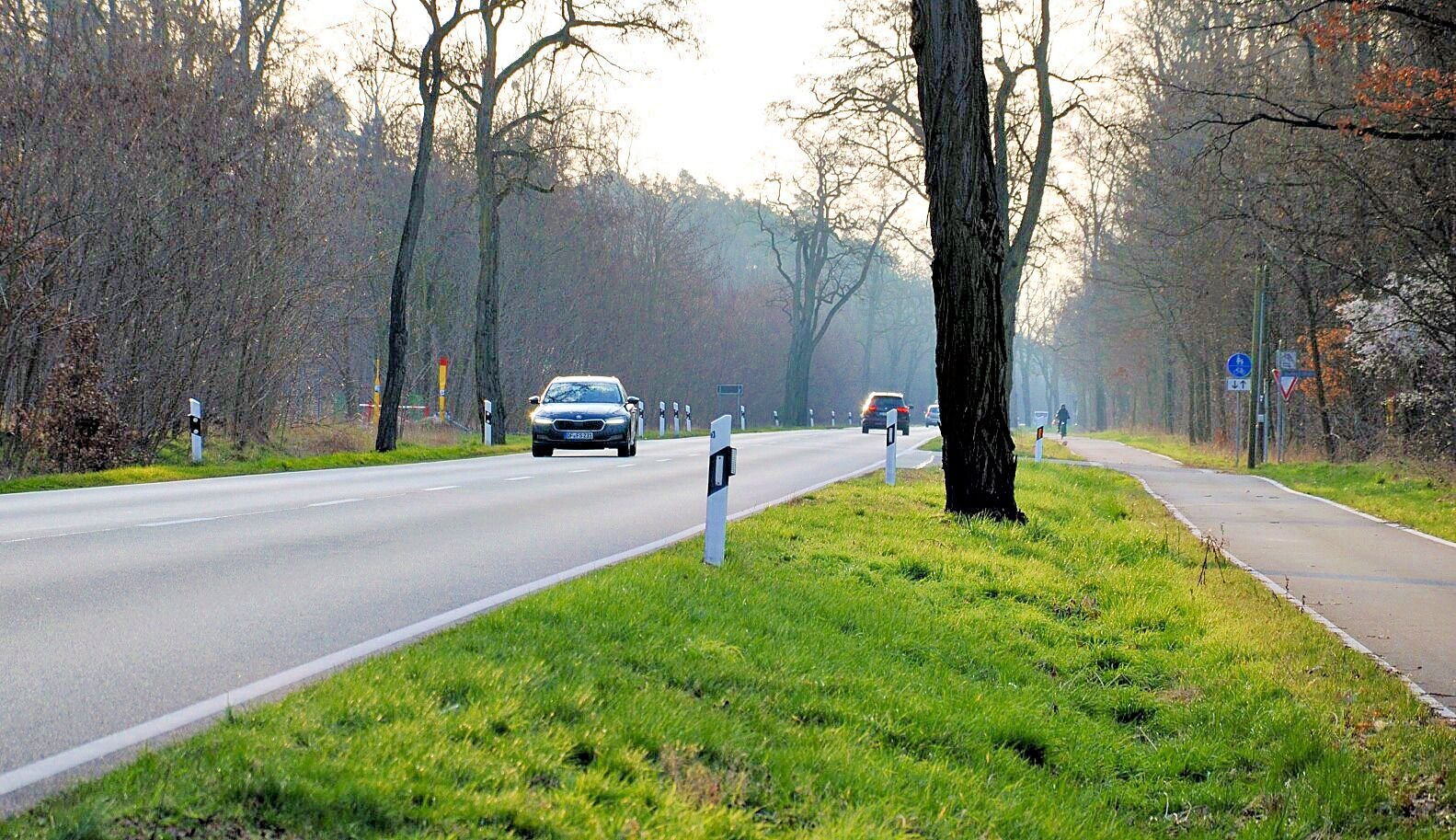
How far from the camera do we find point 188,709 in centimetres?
A: 525

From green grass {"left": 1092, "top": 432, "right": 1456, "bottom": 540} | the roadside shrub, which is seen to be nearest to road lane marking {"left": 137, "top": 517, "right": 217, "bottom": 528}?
the roadside shrub

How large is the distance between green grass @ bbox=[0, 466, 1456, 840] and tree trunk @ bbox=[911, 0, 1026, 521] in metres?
4.27

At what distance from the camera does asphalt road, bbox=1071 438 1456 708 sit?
9.53m

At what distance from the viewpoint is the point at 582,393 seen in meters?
29.2

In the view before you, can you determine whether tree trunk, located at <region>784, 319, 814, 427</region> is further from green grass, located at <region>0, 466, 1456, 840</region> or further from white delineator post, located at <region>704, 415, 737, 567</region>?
white delineator post, located at <region>704, 415, 737, 567</region>

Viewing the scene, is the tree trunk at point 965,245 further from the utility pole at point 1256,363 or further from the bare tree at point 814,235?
the bare tree at point 814,235

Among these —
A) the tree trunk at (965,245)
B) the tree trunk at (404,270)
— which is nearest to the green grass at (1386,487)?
the tree trunk at (965,245)

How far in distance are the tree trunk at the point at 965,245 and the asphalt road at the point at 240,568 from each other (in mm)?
2763

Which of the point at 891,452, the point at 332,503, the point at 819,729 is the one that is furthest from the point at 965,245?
the point at 819,729

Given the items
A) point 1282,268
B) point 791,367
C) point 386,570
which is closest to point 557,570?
point 386,570

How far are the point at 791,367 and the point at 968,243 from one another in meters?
56.3

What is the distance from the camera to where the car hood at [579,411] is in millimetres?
28016

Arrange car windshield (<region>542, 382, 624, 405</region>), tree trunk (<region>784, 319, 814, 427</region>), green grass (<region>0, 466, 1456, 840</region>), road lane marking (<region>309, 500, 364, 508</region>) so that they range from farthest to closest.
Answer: tree trunk (<region>784, 319, 814, 427</region>)
car windshield (<region>542, 382, 624, 405</region>)
road lane marking (<region>309, 500, 364, 508</region>)
green grass (<region>0, 466, 1456, 840</region>)

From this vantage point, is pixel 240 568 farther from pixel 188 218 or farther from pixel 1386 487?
pixel 1386 487
